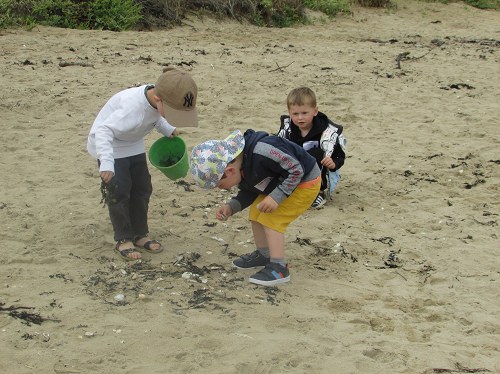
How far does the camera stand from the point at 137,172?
482cm

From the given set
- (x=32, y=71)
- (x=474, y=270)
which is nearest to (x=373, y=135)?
(x=474, y=270)

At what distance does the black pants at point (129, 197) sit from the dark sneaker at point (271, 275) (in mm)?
880

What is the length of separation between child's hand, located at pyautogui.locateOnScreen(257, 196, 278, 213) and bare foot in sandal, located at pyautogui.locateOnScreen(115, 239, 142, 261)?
3.14 feet

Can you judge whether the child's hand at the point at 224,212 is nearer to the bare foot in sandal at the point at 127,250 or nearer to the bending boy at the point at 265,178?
the bending boy at the point at 265,178

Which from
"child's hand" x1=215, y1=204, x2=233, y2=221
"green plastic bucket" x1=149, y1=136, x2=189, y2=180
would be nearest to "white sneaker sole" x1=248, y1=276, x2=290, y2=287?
"child's hand" x1=215, y1=204, x2=233, y2=221

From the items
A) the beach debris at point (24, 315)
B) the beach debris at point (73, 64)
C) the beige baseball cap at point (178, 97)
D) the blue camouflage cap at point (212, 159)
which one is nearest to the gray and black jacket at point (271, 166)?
the blue camouflage cap at point (212, 159)

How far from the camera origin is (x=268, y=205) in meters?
4.29

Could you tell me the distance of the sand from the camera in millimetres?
3826

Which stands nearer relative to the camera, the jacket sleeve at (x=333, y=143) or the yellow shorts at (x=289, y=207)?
the yellow shorts at (x=289, y=207)

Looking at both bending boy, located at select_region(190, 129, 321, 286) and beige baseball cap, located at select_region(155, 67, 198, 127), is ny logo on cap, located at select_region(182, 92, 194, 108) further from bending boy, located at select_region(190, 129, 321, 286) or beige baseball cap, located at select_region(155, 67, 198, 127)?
bending boy, located at select_region(190, 129, 321, 286)

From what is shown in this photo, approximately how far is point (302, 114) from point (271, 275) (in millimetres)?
1501

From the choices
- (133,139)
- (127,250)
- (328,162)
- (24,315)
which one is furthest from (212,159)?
(328,162)

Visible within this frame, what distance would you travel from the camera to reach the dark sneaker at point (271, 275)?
14.8ft

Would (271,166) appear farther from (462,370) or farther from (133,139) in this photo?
(462,370)
